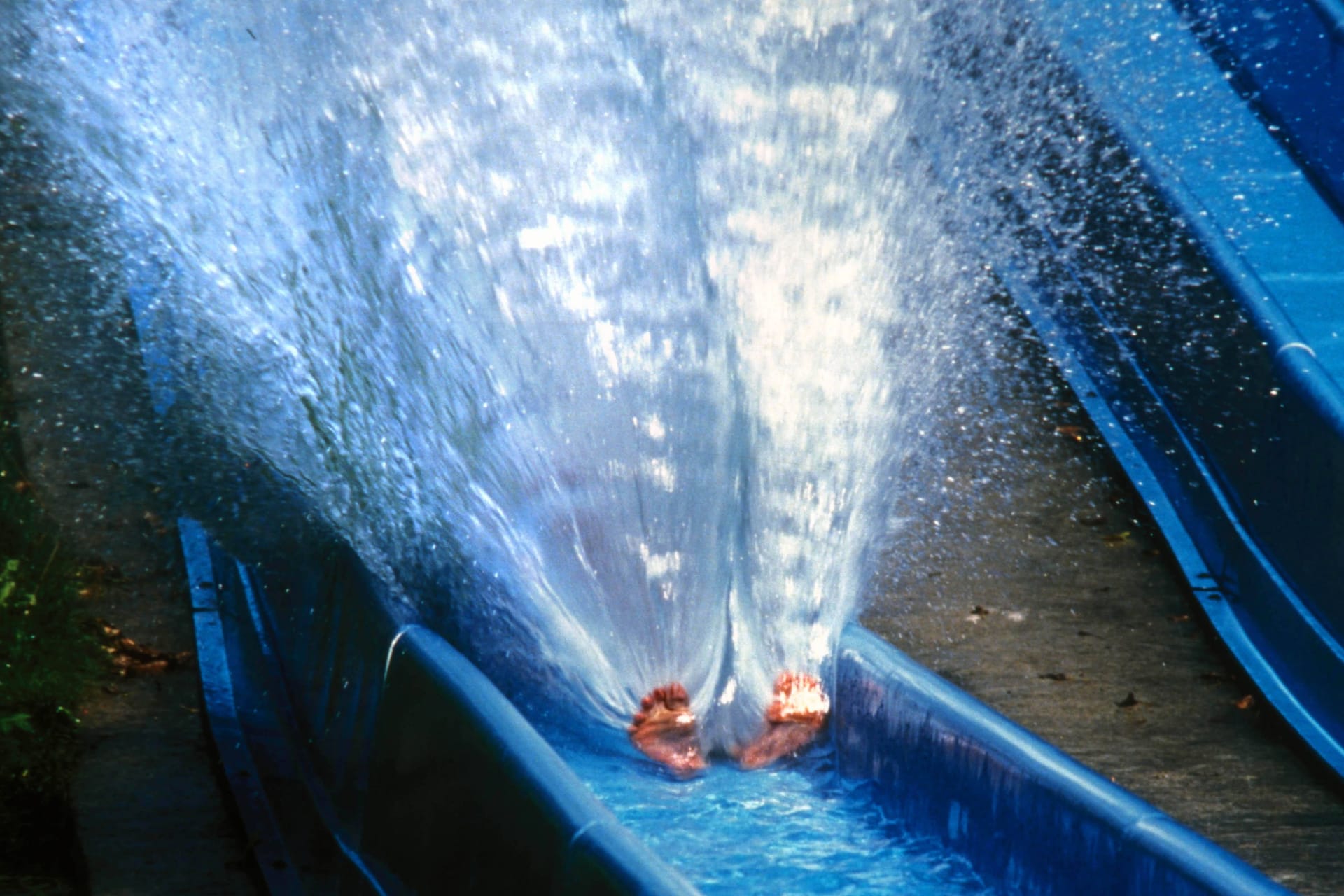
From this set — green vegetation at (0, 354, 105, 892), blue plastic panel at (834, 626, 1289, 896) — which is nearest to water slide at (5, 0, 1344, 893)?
blue plastic panel at (834, 626, 1289, 896)

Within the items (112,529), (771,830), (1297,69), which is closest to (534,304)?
(771,830)

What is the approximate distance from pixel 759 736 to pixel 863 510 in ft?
2.13

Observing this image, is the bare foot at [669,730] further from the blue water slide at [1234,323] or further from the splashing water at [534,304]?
the blue water slide at [1234,323]

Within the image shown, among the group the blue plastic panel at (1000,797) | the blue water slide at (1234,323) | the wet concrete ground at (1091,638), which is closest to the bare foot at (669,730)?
the blue plastic panel at (1000,797)

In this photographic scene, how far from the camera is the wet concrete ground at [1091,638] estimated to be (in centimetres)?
276

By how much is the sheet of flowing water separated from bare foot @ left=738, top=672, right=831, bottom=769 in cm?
4

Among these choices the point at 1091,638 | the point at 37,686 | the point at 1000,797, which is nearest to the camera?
the point at 1000,797

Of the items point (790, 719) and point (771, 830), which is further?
point (790, 719)

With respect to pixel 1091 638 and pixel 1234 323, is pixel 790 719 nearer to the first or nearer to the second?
pixel 1091 638

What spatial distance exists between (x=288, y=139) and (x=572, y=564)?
4.30 feet

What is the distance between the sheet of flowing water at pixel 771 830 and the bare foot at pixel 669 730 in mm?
38

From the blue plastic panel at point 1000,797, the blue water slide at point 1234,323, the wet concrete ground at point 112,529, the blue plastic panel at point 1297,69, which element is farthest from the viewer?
the blue plastic panel at point 1297,69

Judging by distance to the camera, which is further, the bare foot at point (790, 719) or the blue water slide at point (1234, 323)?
the blue water slide at point (1234, 323)

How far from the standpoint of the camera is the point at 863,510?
3.00m
